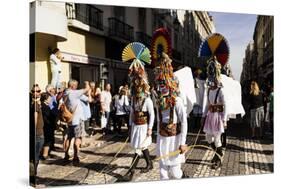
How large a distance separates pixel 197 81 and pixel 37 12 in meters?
2.54

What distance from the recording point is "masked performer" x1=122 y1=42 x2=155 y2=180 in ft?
21.0

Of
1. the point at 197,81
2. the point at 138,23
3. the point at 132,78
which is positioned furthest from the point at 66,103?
the point at 197,81

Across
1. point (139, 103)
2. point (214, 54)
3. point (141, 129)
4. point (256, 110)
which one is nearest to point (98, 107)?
point (139, 103)

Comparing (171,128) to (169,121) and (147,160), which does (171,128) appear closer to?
(169,121)

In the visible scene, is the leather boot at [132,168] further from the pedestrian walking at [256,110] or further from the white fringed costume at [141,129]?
the pedestrian walking at [256,110]

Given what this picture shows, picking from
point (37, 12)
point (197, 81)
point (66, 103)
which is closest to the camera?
point (37, 12)

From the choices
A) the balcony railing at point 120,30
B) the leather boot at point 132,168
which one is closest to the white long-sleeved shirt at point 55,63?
the balcony railing at point 120,30

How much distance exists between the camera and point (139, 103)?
642 centimetres

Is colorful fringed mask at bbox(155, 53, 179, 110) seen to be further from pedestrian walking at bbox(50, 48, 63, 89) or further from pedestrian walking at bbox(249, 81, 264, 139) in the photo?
pedestrian walking at bbox(249, 81, 264, 139)

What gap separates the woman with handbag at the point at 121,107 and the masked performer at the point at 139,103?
10cm

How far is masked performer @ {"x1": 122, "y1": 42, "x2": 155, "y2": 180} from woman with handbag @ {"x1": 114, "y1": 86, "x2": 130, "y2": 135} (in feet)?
0.32

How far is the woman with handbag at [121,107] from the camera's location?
6.46m

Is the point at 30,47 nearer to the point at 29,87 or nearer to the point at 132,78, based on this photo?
the point at 29,87

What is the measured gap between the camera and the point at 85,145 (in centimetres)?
640
